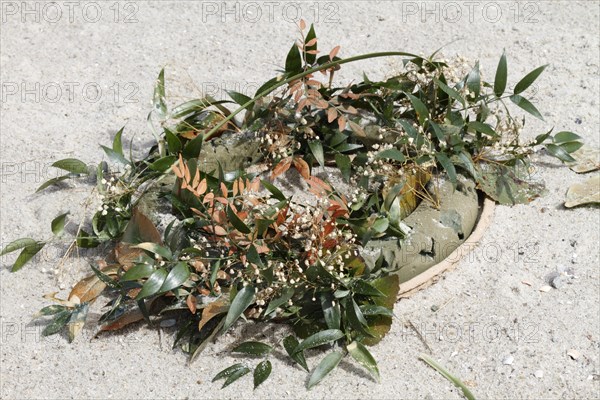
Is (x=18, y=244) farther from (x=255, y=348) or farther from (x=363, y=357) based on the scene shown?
(x=363, y=357)

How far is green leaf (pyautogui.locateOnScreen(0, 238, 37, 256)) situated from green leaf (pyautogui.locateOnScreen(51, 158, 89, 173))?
0.36m

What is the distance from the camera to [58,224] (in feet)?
10.3

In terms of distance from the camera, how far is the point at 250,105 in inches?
128

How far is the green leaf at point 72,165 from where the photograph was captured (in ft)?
11.0

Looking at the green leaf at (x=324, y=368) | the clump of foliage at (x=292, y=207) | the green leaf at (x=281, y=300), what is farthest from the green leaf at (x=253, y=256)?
the green leaf at (x=324, y=368)

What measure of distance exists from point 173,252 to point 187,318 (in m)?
0.26

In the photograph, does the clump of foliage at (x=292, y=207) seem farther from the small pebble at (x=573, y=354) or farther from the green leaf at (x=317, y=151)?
the small pebble at (x=573, y=354)

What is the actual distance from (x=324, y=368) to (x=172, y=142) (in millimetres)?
978

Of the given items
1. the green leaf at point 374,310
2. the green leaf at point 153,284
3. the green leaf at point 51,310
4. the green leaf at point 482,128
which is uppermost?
the green leaf at point 482,128

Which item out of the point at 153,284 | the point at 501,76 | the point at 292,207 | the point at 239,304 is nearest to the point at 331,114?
the point at 292,207

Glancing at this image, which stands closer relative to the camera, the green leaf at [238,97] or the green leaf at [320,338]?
the green leaf at [320,338]

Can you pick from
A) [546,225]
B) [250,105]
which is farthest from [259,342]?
[546,225]

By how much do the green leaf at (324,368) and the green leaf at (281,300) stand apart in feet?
0.71

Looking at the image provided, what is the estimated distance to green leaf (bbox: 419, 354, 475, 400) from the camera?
255 cm
